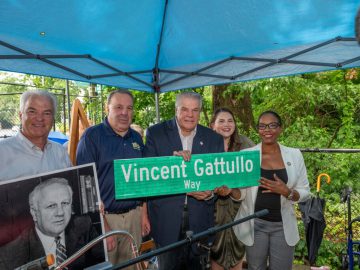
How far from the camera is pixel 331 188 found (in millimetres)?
5824

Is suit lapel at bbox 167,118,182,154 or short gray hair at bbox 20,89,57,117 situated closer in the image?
short gray hair at bbox 20,89,57,117

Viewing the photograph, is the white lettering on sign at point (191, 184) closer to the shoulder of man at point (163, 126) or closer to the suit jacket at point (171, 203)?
the suit jacket at point (171, 203)

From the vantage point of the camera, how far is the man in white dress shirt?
1.95 metres

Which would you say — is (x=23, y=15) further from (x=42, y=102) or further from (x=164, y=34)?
(x=164, y=34)

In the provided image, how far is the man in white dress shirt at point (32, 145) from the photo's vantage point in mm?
1954

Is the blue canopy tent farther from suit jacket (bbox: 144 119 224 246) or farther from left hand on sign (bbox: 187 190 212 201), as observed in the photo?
left hand on sign (bbox: 187 190 212 201)

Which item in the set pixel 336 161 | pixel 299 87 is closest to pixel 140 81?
pixel 336 161

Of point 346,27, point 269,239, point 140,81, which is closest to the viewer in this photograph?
point 269,239

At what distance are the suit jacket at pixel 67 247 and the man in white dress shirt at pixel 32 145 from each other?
0.42 m

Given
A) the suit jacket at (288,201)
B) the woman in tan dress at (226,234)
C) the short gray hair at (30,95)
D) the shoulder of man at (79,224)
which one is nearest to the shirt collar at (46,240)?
the shoulder of man at (79,224)

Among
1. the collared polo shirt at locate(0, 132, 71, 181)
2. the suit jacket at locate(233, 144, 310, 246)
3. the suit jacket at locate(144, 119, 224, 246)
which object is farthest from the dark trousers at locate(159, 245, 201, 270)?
the collared polo shirt at locate(0, 132, 71, 181)

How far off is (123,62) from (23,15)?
4.99 feet

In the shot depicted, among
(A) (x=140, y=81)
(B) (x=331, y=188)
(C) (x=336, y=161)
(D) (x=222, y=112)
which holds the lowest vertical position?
(B) (x=331, y=188)

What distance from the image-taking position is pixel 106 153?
2555 mm
